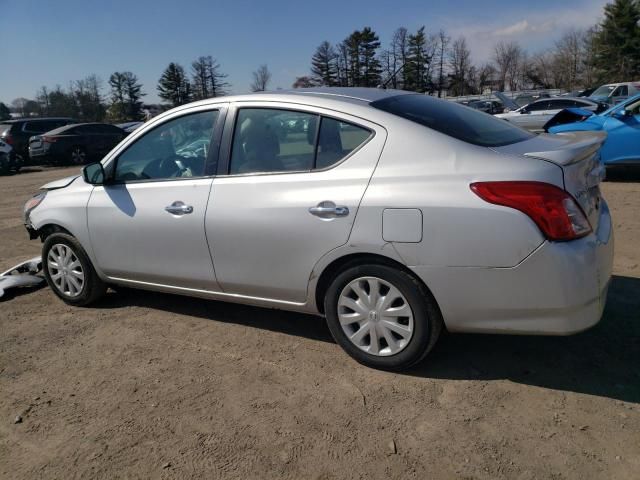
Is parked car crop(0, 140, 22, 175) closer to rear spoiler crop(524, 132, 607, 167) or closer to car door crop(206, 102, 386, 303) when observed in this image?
car door crop(206, 102, 386, 303)

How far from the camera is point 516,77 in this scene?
229 feet

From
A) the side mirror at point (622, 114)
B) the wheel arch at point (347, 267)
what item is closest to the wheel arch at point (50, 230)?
the wheel arch at point (347, 267)

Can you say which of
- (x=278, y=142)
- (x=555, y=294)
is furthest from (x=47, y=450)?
(x=555, y=294)

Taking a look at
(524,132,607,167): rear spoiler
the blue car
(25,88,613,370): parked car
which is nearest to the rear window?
(25,88,613,370): parked car

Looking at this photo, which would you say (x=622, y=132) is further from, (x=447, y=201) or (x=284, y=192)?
(x=284, y=192)

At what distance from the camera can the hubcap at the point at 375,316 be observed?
121 inches

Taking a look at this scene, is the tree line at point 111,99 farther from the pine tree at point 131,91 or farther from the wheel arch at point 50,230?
the wheel arch at point 50,230

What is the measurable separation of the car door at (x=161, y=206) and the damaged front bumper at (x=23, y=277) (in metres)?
1.35

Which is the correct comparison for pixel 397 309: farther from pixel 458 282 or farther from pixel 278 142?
pixel 278 142

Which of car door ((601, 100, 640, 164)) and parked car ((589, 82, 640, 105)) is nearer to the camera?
car door ((601, 100, 640, 164))

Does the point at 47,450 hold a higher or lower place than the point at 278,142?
lower

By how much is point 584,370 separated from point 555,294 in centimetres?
77

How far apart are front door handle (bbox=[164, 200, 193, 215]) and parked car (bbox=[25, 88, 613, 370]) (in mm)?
20

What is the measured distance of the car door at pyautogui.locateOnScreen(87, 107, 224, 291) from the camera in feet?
12.2
